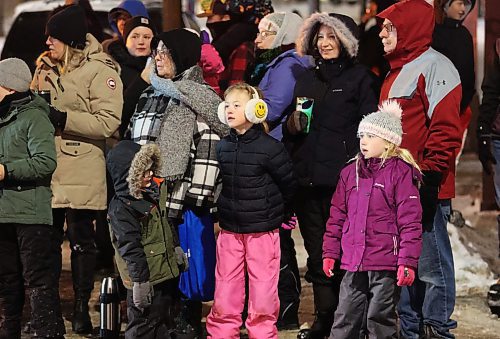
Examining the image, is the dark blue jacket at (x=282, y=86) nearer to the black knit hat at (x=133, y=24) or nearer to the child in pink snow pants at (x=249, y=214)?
the child in pink snow pants at (x=249, y=214)

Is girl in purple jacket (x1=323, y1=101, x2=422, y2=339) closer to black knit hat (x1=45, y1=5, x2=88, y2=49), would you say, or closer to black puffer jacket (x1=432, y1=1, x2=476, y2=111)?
black puffer jacket (x1=432, y1=1, x2=476, y2=111)

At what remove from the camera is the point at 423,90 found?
6652 millimetres

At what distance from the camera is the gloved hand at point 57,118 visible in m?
7.10

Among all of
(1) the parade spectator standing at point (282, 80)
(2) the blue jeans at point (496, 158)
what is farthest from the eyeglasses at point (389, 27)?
(2) the blue jeans at point (496, 158)

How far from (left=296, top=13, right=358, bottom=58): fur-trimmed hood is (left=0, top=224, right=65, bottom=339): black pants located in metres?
2.00

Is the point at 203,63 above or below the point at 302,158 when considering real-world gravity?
above

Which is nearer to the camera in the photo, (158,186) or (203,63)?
(158,186)

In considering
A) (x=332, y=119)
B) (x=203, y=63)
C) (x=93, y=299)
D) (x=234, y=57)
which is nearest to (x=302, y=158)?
(x=332, y=119)

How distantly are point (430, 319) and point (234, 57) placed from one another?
2585 mm

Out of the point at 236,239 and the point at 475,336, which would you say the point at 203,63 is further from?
the point at 475,336

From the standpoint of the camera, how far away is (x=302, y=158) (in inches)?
277

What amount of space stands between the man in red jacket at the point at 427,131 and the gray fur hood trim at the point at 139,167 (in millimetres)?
1546

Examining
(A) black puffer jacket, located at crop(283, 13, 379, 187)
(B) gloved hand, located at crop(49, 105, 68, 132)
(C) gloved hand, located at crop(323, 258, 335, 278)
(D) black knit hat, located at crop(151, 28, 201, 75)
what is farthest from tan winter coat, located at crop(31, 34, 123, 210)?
(C) gloved hand, located at crop(323, 258, 335, 278)

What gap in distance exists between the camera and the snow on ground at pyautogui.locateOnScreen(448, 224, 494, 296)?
858cm
